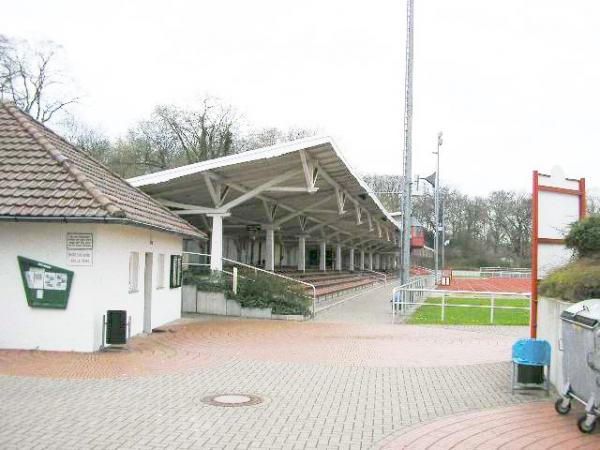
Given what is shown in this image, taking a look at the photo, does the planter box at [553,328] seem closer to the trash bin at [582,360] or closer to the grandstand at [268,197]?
the trash bin at [582,360]

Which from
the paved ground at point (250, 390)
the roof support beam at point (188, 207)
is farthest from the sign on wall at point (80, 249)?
the roof support beam at point (188, 207)

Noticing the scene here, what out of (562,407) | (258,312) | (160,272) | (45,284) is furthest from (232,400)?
(258,312)

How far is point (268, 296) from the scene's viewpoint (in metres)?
21.1

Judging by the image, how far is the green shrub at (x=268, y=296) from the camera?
2108cm

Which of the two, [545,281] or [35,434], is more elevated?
[545,281]

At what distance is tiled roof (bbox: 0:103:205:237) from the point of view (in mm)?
12164

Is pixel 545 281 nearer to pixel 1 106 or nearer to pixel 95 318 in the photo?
pixel 95 318

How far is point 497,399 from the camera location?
30.6ft

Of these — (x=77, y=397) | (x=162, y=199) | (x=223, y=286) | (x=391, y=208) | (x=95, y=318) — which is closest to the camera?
(x=77, y=397)

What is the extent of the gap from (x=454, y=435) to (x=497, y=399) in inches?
93.1

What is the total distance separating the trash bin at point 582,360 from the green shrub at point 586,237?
2394 mm

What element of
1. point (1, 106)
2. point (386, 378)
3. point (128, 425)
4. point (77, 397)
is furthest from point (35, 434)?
point (1, 106)

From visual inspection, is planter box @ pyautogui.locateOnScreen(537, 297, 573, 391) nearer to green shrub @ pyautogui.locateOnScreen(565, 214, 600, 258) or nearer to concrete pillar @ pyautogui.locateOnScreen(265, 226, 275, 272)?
green shrub @ pyautogui.locateOnScreen(565, 214, 600, 258)

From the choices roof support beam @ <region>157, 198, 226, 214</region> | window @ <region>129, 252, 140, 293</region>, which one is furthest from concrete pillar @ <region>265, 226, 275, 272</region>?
window @ <region>129, 252, 140, 293</region>
